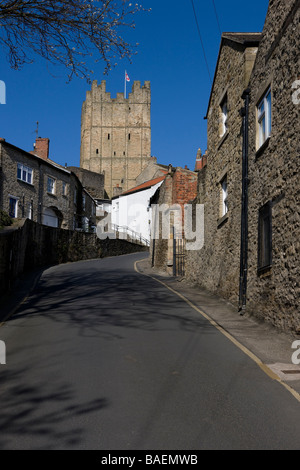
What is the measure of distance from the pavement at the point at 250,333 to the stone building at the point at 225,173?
862mm

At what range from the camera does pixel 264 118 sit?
1134 cm

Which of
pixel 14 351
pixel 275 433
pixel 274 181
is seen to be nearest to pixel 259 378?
pixel 275 433

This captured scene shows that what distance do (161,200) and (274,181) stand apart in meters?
20.8

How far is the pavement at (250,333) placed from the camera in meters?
6.40

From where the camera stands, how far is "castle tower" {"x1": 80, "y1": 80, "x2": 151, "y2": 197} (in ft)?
360

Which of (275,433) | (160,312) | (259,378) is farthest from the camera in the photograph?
(160,312)

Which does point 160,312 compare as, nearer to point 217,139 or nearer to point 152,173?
point 217,139

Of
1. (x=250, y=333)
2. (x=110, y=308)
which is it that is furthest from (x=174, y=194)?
(x=250, y=333)

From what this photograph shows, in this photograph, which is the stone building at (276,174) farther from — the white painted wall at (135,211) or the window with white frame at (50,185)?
the white painted wall at (135,211)

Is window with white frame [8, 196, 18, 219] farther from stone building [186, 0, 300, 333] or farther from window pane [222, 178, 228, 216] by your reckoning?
window pane [222, 178, 228, 216]

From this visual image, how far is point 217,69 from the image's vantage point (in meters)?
17.5

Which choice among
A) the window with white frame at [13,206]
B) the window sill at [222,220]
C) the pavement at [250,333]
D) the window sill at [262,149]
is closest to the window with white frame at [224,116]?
the window sill at [222,220]

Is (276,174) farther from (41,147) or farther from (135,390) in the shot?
(41,147)

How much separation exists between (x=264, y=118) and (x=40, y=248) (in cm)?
1874
